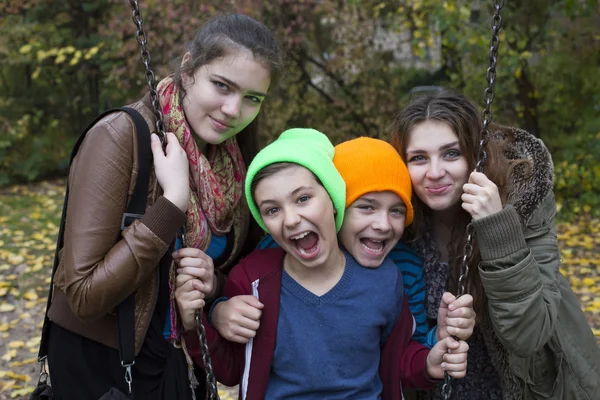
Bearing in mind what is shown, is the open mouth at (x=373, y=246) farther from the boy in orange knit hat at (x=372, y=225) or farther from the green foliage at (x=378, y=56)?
the green foliage at (x=378, y=56)

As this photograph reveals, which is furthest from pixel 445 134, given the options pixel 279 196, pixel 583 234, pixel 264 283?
pixel 583 234

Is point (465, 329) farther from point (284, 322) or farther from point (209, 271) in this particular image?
point (209, 271)

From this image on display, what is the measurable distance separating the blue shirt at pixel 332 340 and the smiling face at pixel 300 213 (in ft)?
0.43

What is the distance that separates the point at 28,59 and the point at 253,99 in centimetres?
886

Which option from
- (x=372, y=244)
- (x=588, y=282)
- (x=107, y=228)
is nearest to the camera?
(x=107, y=228)

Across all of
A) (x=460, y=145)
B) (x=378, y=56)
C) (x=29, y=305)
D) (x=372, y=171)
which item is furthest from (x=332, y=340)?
(x=378, y=56)

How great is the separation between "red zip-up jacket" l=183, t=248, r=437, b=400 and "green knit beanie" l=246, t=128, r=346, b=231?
0.57ft

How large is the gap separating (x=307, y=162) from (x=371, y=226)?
0.30 meters

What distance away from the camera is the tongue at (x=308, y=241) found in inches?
81.0

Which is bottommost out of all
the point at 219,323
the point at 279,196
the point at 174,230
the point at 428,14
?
the point at 219,323

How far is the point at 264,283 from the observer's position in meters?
2.15

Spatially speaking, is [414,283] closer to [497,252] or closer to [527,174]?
[497,252]

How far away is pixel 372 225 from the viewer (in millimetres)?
2146

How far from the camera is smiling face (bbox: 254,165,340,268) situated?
6.61 feet
